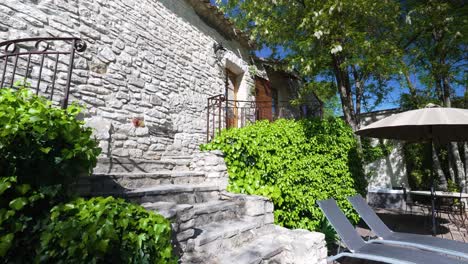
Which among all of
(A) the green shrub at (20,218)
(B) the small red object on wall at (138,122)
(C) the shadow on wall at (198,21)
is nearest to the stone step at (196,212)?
(A) the green shrub at (20,218)

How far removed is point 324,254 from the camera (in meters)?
2.96

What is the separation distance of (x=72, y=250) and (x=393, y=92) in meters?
10.5

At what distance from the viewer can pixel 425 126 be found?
4590 millimetres

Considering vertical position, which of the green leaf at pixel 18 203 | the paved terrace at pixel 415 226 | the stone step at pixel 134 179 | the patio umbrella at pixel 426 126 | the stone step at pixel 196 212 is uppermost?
the patio umbrella at pixel 426 126

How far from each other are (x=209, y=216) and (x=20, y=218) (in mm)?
1760

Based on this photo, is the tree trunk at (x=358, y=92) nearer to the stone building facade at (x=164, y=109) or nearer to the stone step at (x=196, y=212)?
the stone building facade at (x=164, y=109)

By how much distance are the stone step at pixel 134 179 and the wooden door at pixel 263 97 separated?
4330 millimetres

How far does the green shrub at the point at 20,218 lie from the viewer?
1247mm

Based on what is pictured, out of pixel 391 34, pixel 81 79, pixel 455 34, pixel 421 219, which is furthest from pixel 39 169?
pixel 455 34

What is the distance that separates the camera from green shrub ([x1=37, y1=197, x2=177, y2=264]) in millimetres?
1242

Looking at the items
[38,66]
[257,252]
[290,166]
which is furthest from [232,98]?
[257,252]

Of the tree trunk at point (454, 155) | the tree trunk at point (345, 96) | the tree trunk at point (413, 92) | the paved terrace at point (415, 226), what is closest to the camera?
the paved terrace at point (415, 226)

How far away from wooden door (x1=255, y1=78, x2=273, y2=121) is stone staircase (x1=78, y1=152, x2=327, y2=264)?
432cm

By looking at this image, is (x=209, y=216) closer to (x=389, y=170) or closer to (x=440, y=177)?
(x=440, y=177)
